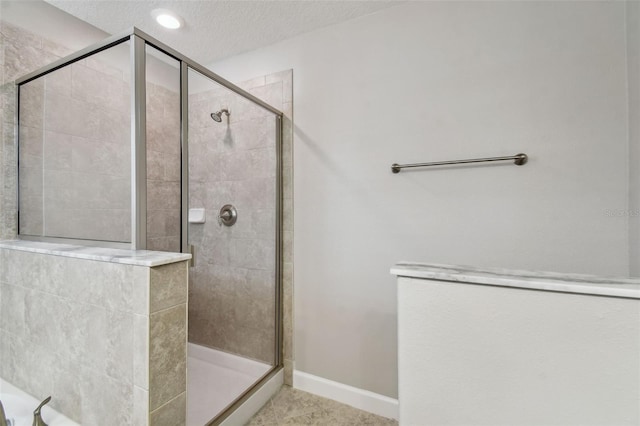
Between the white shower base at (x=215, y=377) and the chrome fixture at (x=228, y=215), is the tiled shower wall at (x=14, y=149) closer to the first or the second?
the chrome fixture at (x=228, y=215)

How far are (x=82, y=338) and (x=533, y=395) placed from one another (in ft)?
4.66

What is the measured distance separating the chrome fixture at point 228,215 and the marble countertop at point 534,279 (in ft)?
4.05

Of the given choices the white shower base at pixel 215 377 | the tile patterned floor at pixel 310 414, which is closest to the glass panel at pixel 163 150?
the white shower base at pixel 215 377

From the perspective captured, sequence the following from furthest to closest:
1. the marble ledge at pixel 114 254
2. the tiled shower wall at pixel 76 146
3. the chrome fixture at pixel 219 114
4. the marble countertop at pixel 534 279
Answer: the chrome fixture at pixel 219 114 < the tiled shower wall at pixel 76 146 < the marble ledge at pixel 114 254 < the marble countertop at pixel 534 279

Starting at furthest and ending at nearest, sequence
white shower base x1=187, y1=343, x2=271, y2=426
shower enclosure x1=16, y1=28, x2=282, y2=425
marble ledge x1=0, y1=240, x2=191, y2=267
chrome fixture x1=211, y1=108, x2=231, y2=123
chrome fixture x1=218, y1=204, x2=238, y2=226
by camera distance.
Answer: chrome fixture x1=218, y1=204, x2=238, y2=226 → chrome fixture x1=211, y1=108, x2=231, y2=123 → white shower base x1=187, y1=343, x2=271, y2=426 → shower enclosure x1=16, y1=28, x2=282, y2=425 → marble ledge x1=0, y1=240, x2=191, y2=267

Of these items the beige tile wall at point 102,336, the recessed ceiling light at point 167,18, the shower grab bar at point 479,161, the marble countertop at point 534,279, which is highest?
the recessed ceiling light at point 167,18

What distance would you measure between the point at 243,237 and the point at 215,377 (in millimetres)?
915

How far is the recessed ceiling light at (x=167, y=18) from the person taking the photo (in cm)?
148

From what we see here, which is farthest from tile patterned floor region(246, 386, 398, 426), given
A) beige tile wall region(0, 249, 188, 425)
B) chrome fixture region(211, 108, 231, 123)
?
chrome fixture region(211, 108, 231, 123)

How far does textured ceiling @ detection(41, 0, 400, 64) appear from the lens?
4.69 feet

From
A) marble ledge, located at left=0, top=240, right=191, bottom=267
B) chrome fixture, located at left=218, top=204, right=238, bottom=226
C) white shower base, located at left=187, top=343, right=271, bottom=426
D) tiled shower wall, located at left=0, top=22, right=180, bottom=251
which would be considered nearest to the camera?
marble ledge, located at left=0, top=240, right=191, bottom=267

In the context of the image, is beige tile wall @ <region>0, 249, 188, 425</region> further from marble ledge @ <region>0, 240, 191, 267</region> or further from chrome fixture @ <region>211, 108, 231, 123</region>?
chrome fixture @ <region>211, 108, 231, 123</region>

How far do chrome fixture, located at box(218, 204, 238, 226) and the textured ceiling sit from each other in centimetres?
110

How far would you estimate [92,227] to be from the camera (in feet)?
4.04
